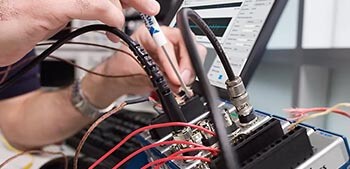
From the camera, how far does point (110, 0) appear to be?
0.37 metres

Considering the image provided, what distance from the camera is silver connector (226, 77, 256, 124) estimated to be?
30cm

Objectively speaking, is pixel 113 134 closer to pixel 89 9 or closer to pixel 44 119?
pixel 44 119

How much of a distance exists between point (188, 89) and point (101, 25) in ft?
0.40

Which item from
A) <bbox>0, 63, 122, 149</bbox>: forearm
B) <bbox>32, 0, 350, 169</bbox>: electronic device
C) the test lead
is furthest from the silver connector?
<bbox>0, 63, 122, 149</bbox>: forearm

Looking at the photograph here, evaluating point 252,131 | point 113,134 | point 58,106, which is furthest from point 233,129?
point 58,106

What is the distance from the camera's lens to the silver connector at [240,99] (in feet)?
0.97

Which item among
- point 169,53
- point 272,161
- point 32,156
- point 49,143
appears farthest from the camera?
point 49,143

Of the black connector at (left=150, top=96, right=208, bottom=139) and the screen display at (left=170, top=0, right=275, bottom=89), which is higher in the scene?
the screen display at (left=170, top=0, right=275, bottom=89)

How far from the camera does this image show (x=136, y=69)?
0.64 m

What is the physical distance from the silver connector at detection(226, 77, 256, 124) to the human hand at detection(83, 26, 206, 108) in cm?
13

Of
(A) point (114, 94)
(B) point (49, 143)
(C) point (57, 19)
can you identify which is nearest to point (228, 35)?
A: (C) point (57, 19)

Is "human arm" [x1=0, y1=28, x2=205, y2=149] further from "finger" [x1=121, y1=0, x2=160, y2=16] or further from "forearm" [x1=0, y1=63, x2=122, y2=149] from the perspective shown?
"finger" [x1=121, y1=0, x2=160, y2=16]

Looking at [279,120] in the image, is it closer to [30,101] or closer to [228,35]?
[228,35]

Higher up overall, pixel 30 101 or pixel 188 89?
pixel 188 89
